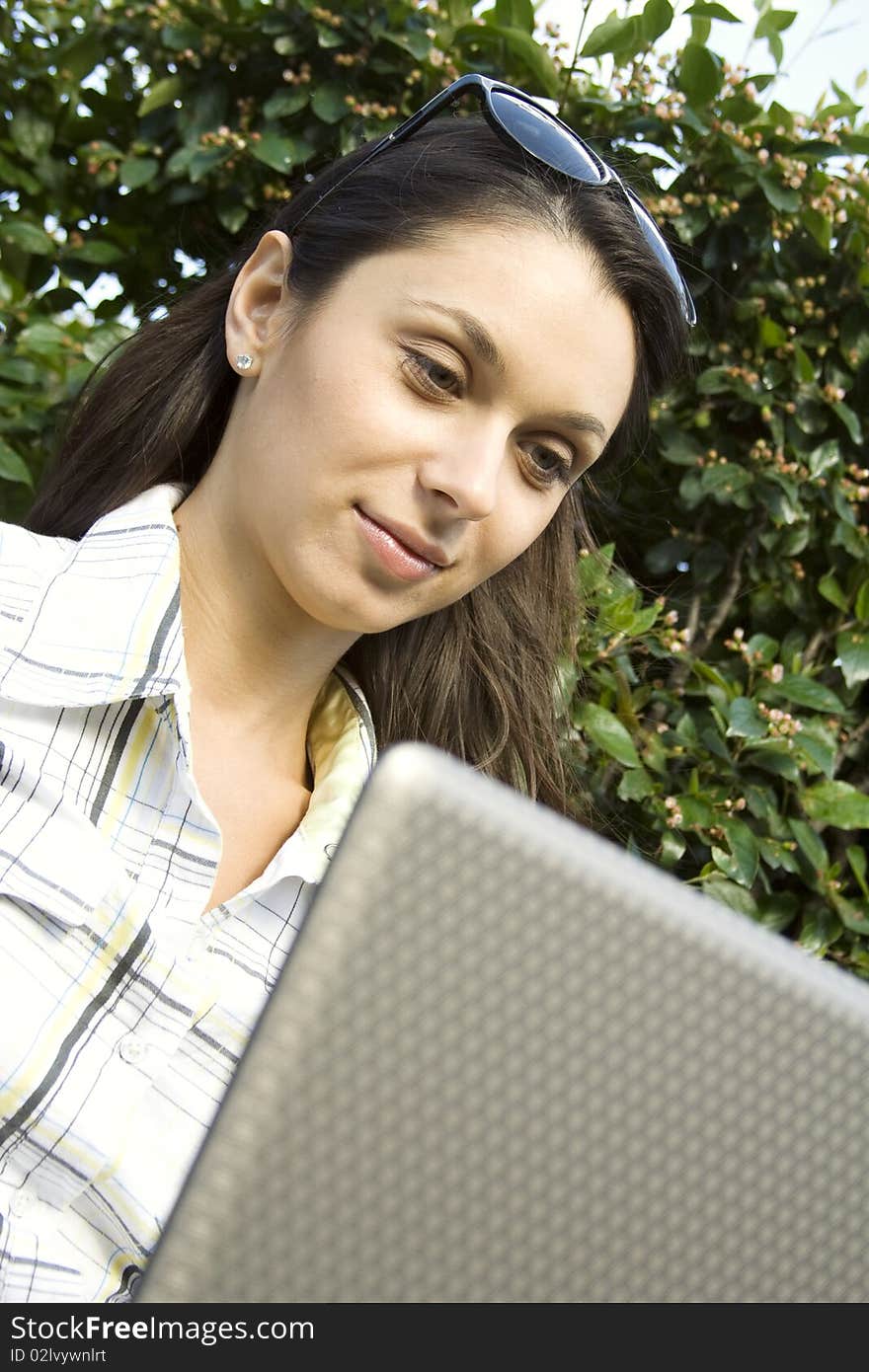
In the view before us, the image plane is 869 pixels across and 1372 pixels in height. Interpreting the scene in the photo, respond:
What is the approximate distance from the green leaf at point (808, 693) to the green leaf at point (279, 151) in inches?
47.4

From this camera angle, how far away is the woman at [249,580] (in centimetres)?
123

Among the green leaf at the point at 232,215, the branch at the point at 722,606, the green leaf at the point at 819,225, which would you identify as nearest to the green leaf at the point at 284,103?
the green leaf at the point at 232,215

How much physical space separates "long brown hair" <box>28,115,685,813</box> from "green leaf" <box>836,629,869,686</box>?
480 mm

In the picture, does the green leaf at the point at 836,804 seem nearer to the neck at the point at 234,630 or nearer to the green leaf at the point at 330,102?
the neck at the point at 234,630

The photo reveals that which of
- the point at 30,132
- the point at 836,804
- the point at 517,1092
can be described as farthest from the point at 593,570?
the point at 517,1092

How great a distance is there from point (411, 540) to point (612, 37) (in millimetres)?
1173

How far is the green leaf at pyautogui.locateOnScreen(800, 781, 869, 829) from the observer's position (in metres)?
2.09

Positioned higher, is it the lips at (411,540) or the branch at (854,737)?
the lips at (411,540)

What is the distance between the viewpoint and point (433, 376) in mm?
1312

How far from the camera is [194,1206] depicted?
36 cm

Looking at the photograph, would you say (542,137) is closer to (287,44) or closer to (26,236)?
(287,44)

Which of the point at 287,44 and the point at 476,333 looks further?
the point at 287,44

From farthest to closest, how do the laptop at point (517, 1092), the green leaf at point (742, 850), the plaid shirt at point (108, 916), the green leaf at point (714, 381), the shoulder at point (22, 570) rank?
the green leaf at point (714, 381) < the green leaf at point (742, 850) < the shoulder at point (22, 570) < the plaid shirt at point (108, 916) < the laptop at point (517, 1092)
